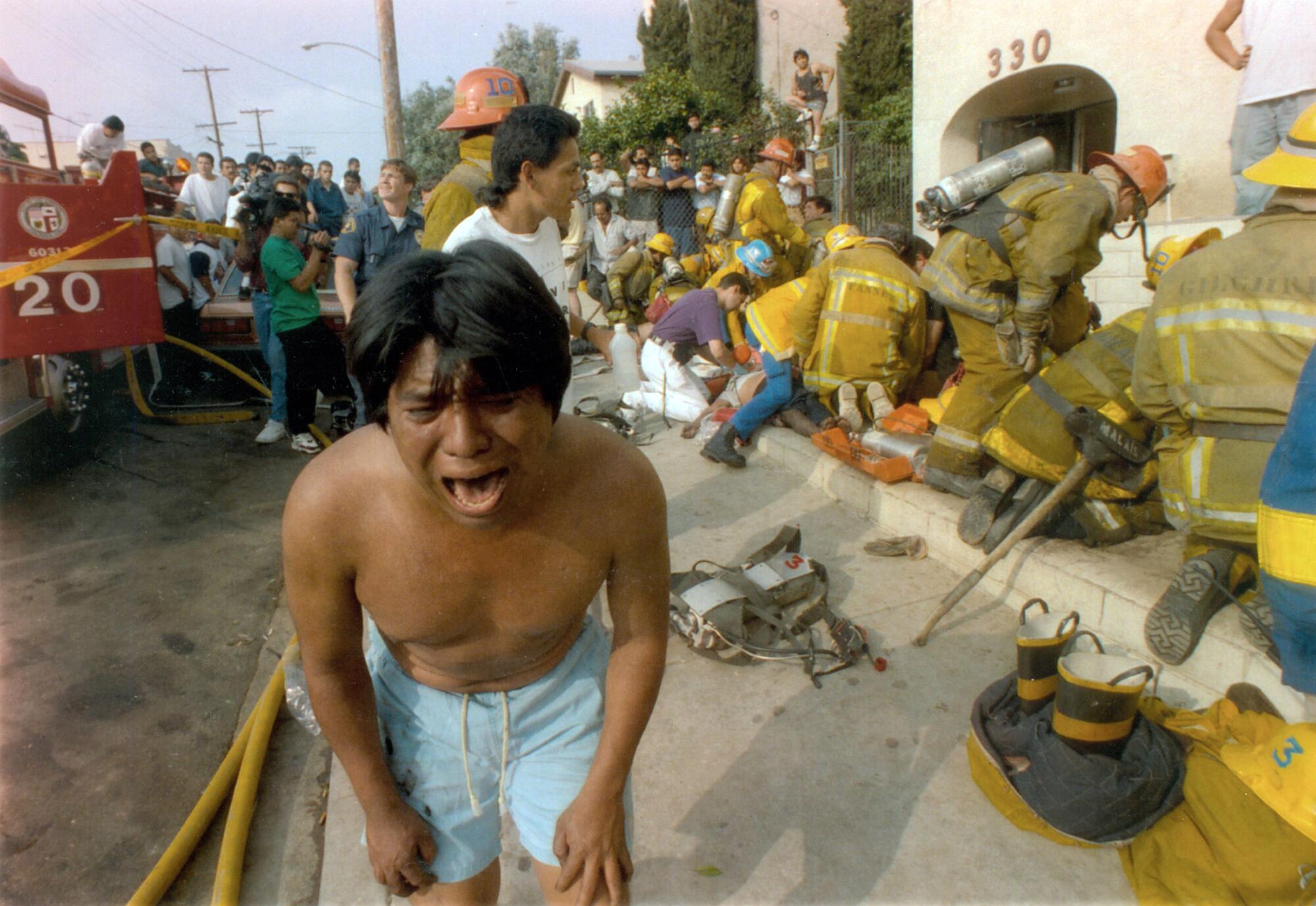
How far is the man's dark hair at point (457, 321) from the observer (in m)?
1.19

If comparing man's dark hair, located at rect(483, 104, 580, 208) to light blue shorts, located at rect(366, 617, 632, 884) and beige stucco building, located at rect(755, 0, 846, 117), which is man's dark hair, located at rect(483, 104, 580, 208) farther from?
beige stucco building, located at rect(755, 0, 846, 117)

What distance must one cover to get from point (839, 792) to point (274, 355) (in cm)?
582

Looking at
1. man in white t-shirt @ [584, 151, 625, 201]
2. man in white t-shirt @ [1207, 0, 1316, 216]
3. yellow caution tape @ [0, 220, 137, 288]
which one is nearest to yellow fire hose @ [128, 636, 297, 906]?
yellow caution tape @ [0, 220, 137, 288]

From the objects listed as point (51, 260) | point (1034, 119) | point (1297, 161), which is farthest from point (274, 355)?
point (1034, 119)

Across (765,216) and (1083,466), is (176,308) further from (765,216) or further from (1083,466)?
(1083,466)

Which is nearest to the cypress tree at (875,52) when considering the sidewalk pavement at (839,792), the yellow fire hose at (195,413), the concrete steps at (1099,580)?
the yellow fire hose at (195,413)

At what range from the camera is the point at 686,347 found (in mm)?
7477

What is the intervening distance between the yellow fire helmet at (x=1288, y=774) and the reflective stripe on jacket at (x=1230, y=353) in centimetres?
88

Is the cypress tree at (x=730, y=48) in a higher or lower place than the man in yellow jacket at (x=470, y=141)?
higher

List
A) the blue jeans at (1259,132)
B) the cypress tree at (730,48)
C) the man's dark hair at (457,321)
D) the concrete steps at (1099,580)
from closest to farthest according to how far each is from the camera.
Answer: the man's dark hair at (457,321) < the concrete steps at (1099,580) < the blue jeans at (1259,132) < the cypress tree at (730,48)

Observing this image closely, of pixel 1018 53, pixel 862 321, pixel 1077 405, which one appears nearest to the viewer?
pixel 1077 405

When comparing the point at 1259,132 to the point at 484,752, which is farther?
the point at 1259,132

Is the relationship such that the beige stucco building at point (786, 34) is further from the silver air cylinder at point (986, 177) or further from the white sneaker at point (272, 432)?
the silver air cylinder at point (986, 177)

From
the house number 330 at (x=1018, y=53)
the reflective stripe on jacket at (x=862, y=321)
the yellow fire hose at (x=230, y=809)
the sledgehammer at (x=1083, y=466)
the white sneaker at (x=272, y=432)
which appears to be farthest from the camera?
the house number 330 at (x=1018, y=53)
